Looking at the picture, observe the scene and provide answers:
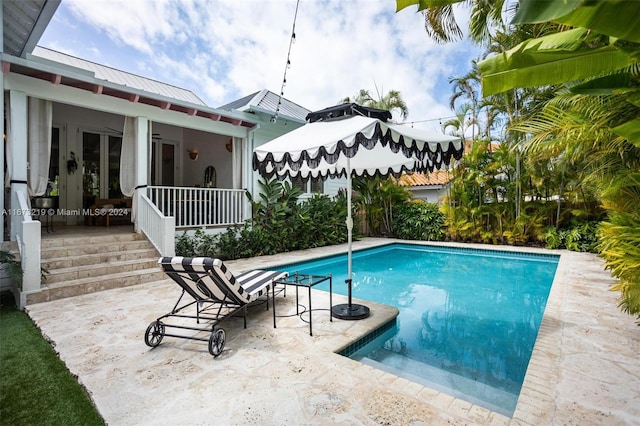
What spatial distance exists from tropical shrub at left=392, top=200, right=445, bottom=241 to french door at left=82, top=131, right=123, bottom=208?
12.1m

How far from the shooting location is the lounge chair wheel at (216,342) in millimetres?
3680

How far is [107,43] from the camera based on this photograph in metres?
10.5

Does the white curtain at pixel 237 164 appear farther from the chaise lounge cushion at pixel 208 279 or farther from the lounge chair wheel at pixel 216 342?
the lounge chair wheel at pixel 216 342

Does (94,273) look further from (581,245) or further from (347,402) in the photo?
(581,245)

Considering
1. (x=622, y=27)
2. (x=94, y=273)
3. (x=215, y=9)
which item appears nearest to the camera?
(x=622, y=27)

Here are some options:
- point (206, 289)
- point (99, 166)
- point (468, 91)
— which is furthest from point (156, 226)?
point (468, 91)

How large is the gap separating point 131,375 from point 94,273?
4432mm

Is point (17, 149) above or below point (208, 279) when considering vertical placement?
above

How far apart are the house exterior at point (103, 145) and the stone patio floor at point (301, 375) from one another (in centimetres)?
312

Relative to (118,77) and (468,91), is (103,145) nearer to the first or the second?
(118,77)

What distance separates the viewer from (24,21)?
Result: 748 cm

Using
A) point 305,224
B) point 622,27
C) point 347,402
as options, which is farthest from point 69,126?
point 622,27

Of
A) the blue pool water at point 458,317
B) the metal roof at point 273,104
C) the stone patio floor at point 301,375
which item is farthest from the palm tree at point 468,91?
the stone patio floor at point 301,375

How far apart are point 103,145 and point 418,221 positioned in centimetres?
1303
